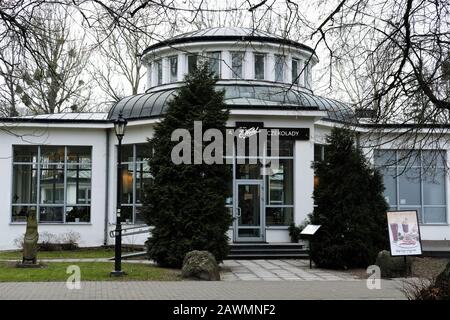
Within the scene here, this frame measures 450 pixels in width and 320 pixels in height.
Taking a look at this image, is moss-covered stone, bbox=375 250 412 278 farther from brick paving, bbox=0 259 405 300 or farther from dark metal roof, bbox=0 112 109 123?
dark metal roof, bbox=0 112 109 123

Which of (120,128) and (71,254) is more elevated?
(120,128)

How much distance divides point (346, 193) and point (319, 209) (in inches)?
37.9

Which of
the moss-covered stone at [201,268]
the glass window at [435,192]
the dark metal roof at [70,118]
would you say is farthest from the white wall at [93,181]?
the glass window at [435,192]

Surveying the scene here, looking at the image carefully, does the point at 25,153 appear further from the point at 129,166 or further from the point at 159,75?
the point at 159,75

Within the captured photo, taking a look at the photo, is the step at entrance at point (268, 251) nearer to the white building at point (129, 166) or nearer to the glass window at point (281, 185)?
the white building at point (129, 166)

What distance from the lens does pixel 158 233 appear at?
18031 millimetres

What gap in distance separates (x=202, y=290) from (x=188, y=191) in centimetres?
501

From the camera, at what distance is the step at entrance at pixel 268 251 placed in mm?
21594

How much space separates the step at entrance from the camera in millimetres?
21594

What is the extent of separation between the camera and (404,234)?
16781 millimetres

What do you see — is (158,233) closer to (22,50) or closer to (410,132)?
(410,132)

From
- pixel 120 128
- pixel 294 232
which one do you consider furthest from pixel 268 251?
pixel 120 128
